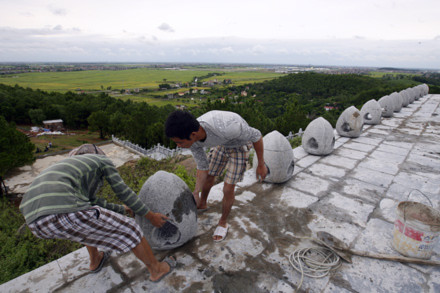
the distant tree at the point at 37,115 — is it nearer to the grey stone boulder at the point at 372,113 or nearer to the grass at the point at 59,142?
the grass at the point at 59,142

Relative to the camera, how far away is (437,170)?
5336 millimetres

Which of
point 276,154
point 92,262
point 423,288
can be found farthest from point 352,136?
point 92,262

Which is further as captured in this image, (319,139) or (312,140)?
(312,140)

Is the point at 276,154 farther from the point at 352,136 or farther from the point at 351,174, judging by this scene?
the point at 352,136

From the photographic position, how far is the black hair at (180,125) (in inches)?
89.5

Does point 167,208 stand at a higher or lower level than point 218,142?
lower

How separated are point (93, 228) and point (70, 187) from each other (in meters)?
0.39

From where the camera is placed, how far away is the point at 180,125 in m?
2.27

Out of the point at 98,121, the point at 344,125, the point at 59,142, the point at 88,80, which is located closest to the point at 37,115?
the point at 59,142

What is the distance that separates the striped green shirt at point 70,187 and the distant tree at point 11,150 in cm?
1633

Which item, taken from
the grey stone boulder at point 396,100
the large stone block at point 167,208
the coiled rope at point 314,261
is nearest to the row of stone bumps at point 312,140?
the coiled rope at point 314,261

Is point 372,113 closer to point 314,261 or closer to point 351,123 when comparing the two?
point 351,123

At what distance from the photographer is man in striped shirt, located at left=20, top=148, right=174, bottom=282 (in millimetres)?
1771

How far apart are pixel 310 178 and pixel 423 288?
260 centimetres
